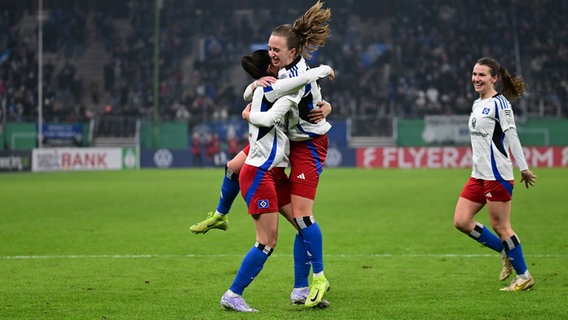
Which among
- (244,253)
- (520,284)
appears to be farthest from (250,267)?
(244,253)

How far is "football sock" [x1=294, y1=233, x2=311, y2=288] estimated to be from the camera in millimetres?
7949

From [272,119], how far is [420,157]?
1432 inches

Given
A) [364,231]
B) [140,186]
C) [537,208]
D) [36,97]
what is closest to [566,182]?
[537,208]

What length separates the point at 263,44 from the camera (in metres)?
48.4

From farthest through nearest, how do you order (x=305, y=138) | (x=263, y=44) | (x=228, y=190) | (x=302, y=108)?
(x=263, y=44) → (x=228, y=190) → (x=305, y=138) → (x=302, y=108)

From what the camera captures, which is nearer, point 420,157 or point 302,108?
A: point 302,108

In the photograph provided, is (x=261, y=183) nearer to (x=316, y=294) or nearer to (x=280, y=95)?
(x=280, y=95)

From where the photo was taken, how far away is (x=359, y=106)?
4597 centimetres

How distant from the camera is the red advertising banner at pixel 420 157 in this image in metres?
42.0

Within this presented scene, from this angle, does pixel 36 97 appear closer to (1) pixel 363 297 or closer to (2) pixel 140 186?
(2) pixel 140 186

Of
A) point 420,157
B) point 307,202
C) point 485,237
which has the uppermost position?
point 307,202

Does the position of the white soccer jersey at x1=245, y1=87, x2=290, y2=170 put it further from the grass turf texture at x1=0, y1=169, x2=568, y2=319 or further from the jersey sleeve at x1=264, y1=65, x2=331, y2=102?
the grass turf texture at x1=0, y1=169, x2=568, y2=319

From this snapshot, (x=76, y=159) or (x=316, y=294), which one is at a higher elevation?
(x=316, y=294)

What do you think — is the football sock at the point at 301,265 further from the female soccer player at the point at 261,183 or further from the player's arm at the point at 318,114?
the player's arm at the point at 318,114
